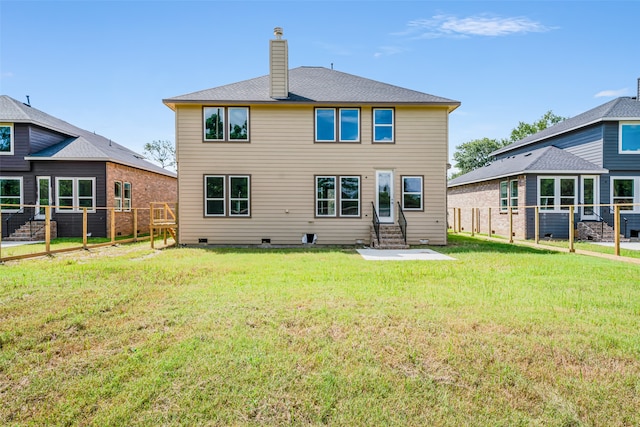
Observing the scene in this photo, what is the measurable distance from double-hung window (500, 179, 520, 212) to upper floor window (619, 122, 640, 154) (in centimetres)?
472

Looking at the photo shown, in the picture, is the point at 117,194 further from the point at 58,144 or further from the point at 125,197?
the point at 58,144

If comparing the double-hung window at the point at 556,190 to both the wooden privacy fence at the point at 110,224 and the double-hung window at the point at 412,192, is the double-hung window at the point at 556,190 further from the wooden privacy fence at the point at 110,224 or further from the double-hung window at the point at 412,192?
the wooden privacy fence at the point at 110,224

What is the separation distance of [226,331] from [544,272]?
22.1ft

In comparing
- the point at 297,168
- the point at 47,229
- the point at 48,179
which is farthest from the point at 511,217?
the point at 48,179

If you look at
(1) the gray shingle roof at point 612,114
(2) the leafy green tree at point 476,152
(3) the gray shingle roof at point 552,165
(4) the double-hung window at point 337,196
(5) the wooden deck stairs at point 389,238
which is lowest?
(5) the wooden deck stairs at point 389,238

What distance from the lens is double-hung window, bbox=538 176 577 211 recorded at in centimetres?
1574

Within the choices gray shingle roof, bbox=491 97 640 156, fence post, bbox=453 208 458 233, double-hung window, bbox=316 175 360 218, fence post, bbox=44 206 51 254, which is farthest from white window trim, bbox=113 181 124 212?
gray shingle roof, bbox=491 97 640 156

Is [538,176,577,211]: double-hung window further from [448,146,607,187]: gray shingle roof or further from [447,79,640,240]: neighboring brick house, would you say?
[448,146,607,187]: gray shingle roof

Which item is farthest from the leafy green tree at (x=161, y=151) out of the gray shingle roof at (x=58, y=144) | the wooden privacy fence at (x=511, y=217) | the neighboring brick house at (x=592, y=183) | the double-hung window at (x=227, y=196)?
the neighboring brick house at (x=592, y=183)

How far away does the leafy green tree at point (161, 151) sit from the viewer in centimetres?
4738

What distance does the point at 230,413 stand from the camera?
250 centimetres

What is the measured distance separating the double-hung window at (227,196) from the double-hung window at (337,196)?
8.95 feet

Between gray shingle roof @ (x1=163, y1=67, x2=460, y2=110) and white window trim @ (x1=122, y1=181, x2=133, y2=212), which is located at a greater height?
gray shingle roof @ (x1=163, y1=67, x2=460, y2=110)

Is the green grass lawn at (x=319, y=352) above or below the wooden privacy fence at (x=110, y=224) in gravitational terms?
below
